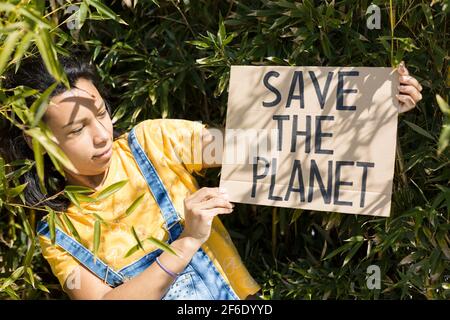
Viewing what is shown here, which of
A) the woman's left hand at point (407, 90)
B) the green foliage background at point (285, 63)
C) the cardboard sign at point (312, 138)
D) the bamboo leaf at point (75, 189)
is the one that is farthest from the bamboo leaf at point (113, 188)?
the woman's left hand at point (407, 90)

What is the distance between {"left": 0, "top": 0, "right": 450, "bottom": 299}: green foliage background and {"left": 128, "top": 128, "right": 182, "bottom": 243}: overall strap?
0.24m

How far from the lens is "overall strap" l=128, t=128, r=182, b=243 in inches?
60.3

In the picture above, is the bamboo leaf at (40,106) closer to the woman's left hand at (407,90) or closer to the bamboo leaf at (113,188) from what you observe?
the bamboo leaf at (113,188)

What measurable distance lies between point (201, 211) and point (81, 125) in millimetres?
330

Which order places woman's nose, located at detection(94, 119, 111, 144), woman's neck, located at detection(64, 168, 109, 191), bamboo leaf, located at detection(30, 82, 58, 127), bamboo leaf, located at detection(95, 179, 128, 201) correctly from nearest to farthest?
bamboo leaf, located at detection(30, 82, 58, 127) < bamboo leaf, located at detection(95, 179, 128, 201) < woman's nose, located at detection(94, 119, 111, 144) < woman's neck, located at detection(64, 168, 109, 191)

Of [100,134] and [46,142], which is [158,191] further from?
[46,142]

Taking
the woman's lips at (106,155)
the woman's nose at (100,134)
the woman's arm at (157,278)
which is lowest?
the woman's arm at (157,278)

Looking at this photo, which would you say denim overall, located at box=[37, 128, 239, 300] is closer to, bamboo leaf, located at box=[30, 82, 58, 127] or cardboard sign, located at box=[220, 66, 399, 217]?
cardboard sign, located at box=[220, 66, 399, 217]

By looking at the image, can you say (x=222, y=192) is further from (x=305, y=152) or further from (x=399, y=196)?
(x=399, y=196)

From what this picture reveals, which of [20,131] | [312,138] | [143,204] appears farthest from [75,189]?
[312,138]

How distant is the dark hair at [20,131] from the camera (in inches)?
57.5

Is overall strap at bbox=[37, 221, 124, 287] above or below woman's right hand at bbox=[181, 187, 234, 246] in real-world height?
below

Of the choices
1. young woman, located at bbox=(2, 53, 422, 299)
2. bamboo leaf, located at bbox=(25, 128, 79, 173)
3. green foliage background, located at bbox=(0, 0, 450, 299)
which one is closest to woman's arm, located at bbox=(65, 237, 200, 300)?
young woman, located at bbox=(2, 53, 422, 299)

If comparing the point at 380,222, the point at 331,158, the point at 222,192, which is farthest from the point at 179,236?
the point at 380,222
